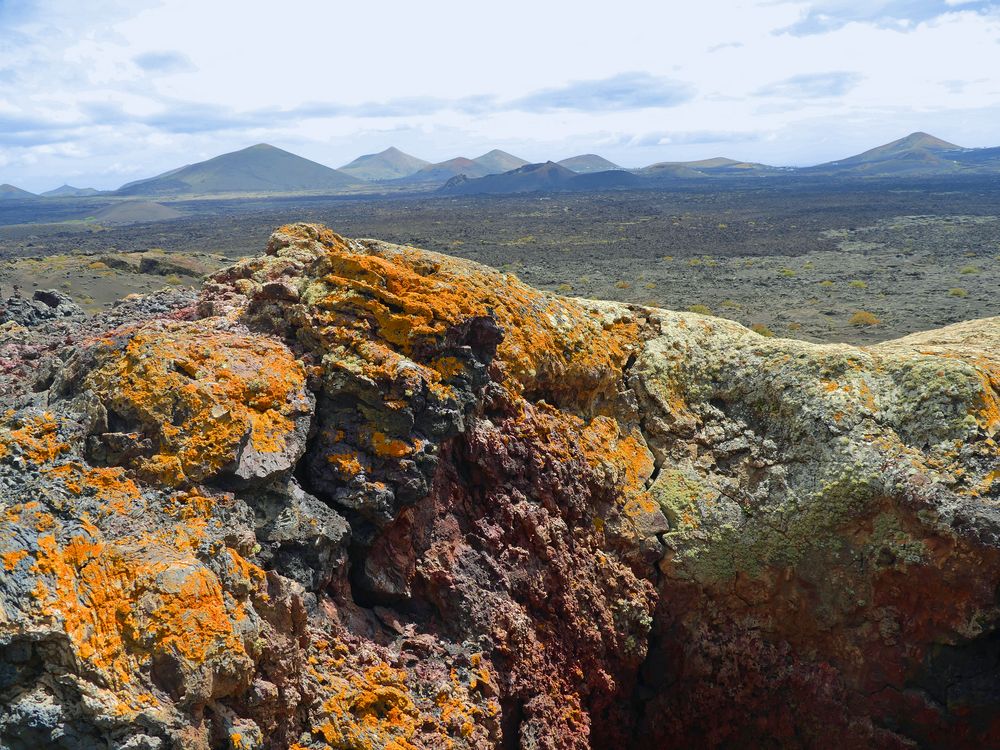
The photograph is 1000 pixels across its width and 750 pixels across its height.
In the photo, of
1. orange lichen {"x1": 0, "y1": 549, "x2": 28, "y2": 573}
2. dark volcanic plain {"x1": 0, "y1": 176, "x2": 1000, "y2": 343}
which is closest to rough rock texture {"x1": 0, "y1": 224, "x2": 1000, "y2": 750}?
orange lichen {"x1": 0, "y1": 549, "x2": 28, "y2": 573}

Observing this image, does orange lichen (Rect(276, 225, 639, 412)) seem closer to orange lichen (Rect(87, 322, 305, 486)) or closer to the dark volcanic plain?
orange lichen (Rect(87, 322, 305, 486))

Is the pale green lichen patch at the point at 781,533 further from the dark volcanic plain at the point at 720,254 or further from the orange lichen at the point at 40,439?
the dark volcanic plain at the point at 720,254

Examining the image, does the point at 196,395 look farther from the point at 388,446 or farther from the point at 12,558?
the point at 12,558

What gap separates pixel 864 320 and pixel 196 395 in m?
41.7

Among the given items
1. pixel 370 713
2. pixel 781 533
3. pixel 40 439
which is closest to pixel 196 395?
pixel 40 439

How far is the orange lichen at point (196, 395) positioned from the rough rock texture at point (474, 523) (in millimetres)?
28

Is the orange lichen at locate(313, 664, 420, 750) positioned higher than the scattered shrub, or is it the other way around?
the orange lichen at locate(313, 664, 420, 750)

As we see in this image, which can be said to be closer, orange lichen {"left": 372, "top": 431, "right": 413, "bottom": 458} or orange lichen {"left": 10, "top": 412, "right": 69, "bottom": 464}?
orange lichen {"left": 10, "top": 412, "right": 69, "bottom": 464}

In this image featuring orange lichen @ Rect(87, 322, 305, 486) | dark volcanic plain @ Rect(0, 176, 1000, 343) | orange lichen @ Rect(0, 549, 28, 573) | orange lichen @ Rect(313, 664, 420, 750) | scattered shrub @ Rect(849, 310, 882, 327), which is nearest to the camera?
orange lichen @ Rect(0, 549, 28, 573)

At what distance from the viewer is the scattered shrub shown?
4091cm

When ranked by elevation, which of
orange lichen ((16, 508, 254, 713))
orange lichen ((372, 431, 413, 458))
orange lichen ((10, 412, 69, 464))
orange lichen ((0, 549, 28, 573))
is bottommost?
orange lichen ((16, 508, 254, 713))

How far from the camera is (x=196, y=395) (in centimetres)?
619

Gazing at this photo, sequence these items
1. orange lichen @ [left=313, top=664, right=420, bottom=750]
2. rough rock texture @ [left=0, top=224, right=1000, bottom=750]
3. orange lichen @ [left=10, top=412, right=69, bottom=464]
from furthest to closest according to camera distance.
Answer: orange lichen @ [left=313, top=664, right=420, bottom=750] < orange lichen @ [left=10, top=412, right=69, bottom=464] < rough rock texture @ [left=0, top=224, right=1000, bottom=750]

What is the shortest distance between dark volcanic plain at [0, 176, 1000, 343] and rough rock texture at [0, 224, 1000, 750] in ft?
98.7
